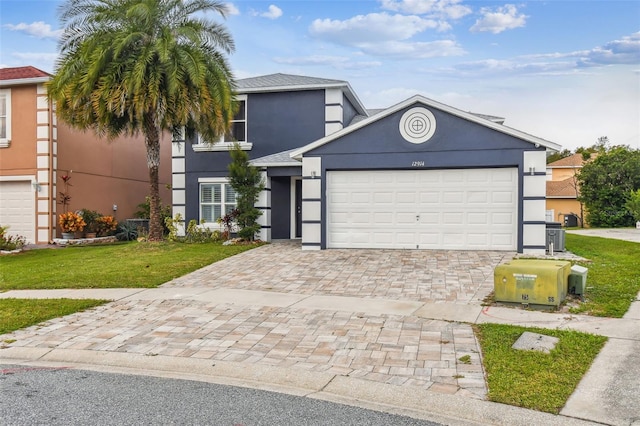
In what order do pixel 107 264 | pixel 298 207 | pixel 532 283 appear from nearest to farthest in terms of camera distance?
pixel 532 283 < pixel 107 264 < pixel 298 207

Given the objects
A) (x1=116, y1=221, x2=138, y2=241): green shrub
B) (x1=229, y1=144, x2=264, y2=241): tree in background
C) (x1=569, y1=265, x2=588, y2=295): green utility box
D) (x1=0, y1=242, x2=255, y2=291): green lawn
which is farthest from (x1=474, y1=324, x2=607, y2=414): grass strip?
(x1=116, y1=221, x2=138, y2=241): green shrub

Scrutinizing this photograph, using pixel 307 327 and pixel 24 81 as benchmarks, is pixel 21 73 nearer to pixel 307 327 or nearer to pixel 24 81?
pixel 24 81

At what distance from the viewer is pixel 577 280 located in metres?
8.97

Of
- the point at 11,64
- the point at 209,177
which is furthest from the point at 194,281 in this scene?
the point at 11,64

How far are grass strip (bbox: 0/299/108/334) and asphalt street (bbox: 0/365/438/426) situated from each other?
2.63m

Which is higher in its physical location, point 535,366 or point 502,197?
point 502,197

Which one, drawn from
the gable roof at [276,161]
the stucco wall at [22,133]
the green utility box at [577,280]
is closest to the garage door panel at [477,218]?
the gable roof at [276,161]

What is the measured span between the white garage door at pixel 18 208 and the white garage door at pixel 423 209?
38.4ft

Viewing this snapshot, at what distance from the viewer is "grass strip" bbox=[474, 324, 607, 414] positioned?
4996mm

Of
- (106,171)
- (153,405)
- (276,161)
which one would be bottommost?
(153,405)

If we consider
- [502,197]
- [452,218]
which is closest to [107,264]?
[452,218]

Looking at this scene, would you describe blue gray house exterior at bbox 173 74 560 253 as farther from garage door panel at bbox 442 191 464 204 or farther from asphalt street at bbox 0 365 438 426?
asphalt street at bbox 0 365 438 426

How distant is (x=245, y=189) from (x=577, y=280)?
11.6 m

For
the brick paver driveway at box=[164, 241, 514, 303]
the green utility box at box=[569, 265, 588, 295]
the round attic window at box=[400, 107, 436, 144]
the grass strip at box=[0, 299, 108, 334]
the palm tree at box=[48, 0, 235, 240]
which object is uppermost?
the palm tree at box=[48, 0, 235, 240]
